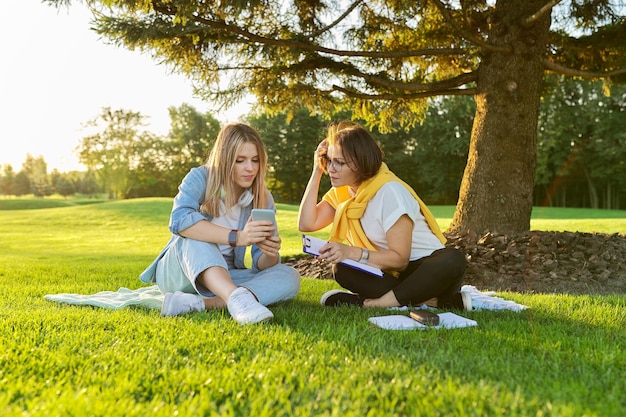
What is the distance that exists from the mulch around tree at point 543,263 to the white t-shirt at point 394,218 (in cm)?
206

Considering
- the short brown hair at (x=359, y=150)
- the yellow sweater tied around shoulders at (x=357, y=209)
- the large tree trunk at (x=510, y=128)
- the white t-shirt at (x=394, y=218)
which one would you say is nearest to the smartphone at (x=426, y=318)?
the white t-shirt at (x=394, y=218)

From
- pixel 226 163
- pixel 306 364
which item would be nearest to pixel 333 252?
pixel 226 163

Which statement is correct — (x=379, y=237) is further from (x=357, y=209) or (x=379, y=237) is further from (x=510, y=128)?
(x=510, y=128)

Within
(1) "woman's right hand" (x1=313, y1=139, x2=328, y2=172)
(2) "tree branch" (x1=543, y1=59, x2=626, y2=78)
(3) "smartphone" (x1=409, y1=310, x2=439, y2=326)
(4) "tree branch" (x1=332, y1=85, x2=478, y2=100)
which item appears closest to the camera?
(3) "smartphone" (x1=409, y1=310, x2=439, y2=326)

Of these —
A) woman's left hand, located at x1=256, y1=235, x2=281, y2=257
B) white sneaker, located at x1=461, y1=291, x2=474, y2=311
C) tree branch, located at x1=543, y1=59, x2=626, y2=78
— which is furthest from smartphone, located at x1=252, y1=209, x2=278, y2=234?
tree branch, located at x1=543, y1=59, x2=626, y2=78

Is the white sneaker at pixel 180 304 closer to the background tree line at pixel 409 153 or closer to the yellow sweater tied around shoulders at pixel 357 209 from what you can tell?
the yellow sweater tied around shoulders at pixel 357 209

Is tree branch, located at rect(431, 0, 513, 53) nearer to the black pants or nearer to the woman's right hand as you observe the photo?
the woman's right hand

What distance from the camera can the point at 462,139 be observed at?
36094 millimetres

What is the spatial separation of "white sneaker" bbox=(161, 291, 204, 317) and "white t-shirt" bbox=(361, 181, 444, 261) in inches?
46.0

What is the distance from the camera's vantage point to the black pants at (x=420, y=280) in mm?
3453

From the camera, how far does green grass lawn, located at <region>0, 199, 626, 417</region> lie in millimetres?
1760

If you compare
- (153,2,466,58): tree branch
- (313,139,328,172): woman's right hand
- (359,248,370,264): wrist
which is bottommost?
(359,248,370,264): wrist

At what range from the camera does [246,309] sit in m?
3.00

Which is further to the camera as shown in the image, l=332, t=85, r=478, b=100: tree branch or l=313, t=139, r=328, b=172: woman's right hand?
l=332, t=85, r=478, b=100: tree branch
